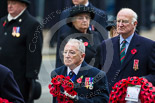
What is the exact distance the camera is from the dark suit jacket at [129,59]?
7879mm

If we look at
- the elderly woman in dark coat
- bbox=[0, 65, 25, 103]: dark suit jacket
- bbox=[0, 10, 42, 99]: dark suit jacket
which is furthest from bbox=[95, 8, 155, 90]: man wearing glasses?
bbox=[0, 65, 25, 103]: dark suit jacket

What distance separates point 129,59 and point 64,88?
4.44ft

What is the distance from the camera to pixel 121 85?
6949mm

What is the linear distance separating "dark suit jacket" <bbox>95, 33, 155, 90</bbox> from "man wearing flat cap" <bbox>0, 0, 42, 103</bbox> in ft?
6.11

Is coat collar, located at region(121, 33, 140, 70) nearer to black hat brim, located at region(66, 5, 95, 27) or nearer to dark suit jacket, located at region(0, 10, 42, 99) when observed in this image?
black hat brim, located at region(66, 5, 95, 27)

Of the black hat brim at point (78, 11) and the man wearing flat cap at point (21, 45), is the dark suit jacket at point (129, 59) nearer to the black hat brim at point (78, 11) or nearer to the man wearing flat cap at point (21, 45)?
the black hat brim at point (78, 11)

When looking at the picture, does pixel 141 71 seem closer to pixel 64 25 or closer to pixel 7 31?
pixel 64 25

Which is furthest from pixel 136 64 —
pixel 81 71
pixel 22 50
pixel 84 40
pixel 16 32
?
pixel 16 32

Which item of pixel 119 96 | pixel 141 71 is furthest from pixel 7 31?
pixel 119 96

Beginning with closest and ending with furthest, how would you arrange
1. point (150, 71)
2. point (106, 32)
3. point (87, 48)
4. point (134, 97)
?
1. point (134, 97)
2. point (150, 71)
3. point (87, 48)
4. point (106, 32)

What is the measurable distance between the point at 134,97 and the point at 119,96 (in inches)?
8.4

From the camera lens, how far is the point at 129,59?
7.97m

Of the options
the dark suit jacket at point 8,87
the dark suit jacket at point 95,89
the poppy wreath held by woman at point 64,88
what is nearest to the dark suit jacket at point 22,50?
the dark suit jacket at point 95,89

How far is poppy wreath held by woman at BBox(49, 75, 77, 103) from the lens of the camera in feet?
22.7
